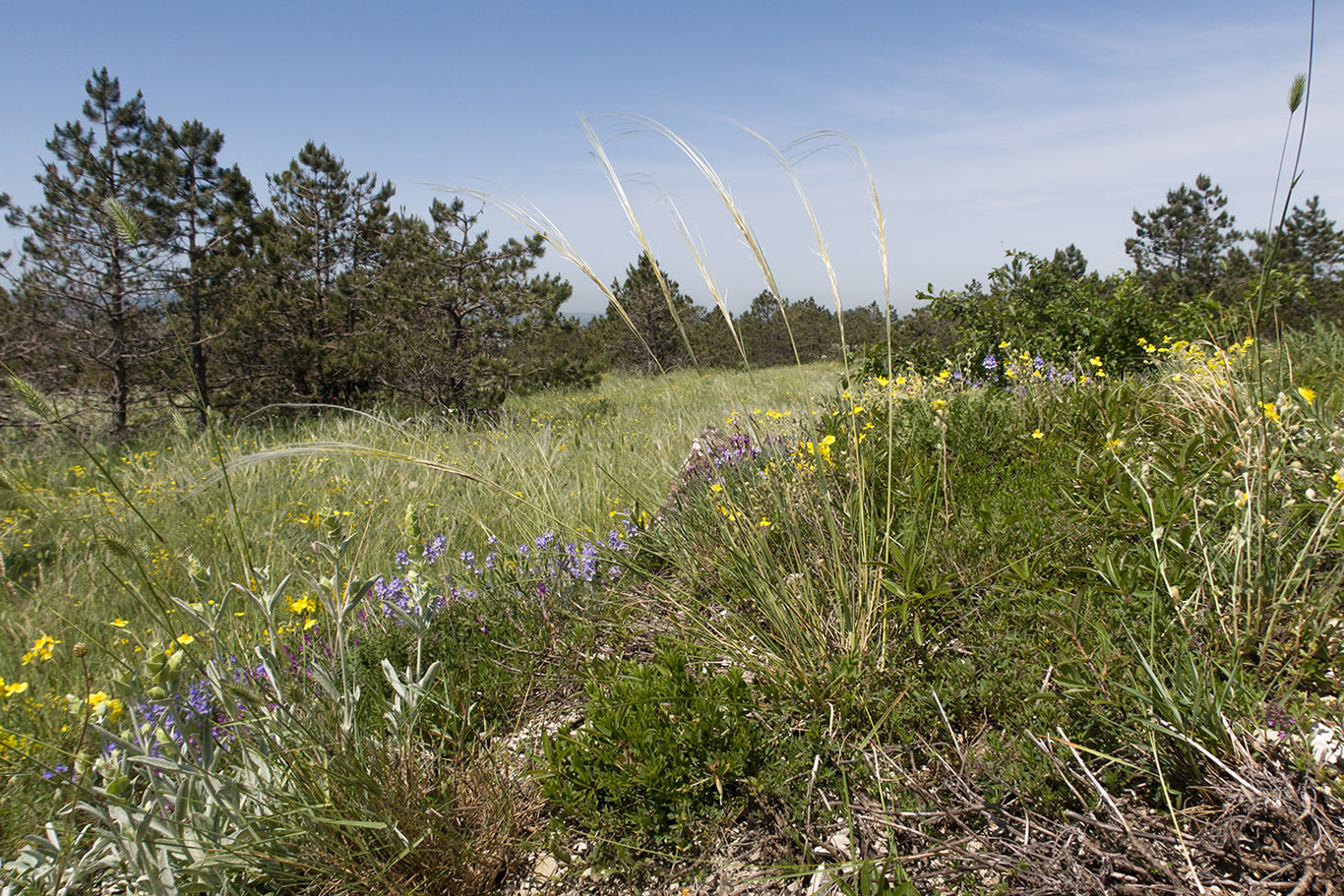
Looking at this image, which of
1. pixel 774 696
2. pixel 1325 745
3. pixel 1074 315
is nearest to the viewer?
pixel 1325 745

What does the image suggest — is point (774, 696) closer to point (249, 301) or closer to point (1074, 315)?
point (1074, 315)

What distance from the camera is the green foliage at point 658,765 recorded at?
1.55m

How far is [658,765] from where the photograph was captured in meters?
1.53

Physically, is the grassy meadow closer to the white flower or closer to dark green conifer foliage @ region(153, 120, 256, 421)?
the white flower

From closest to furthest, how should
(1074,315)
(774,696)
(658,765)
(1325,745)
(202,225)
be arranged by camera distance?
(1325,745) → (658,765) → (774,696) → (1074,315) → (202,225)

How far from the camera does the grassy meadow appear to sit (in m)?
1.33

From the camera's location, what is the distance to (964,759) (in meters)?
1.55

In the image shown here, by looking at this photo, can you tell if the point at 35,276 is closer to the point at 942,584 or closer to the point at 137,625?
the point at 137,625

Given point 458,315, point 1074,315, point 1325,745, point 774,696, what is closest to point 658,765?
point 774,696

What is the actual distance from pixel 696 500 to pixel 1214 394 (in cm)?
214

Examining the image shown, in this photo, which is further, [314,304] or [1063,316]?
[314,304]

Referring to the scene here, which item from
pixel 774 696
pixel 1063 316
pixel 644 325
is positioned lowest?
pixel 774 696

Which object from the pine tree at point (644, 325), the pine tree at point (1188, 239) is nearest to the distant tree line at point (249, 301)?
the pine tree at point (644, 325)

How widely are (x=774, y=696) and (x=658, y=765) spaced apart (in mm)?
443
